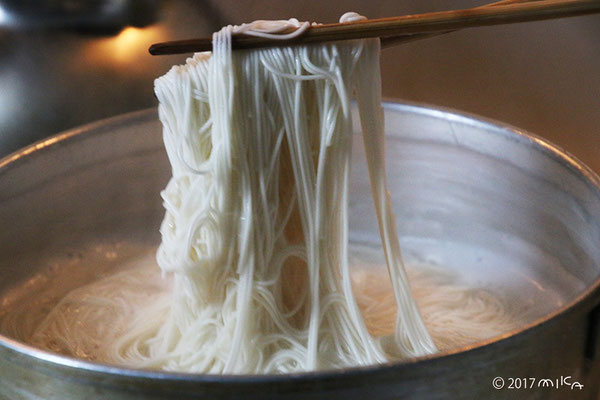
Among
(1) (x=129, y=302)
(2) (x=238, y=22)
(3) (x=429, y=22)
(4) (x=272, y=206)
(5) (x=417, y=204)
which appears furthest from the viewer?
(2) (x=238, y=22)

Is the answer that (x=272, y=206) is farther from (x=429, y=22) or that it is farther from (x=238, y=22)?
(x=238, y=22)

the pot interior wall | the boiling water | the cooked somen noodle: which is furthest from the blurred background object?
the cooked somen noodle

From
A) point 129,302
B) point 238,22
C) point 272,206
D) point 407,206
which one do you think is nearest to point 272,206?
point 272,206

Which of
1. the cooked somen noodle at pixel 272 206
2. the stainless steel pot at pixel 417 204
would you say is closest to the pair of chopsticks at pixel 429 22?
the cooked somen noodle at pixel 272 206

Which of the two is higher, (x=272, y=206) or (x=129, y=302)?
(x=272, y=206)

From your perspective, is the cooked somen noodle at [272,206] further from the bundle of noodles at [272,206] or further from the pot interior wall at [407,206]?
the pot interior wall at [407,206]

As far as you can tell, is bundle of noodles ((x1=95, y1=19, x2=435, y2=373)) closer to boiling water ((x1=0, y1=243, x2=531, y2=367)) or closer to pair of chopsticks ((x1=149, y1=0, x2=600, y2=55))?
pair of chopsticks ((x1=149, y1=0, x2=600, y2=55))

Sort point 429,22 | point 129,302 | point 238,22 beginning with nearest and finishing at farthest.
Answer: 1. point 429,22
2. point 129,302
3. point 238,22

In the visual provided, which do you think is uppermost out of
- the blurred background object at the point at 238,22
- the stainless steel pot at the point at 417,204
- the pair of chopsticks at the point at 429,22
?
the blurred background object at the point at 238,22
